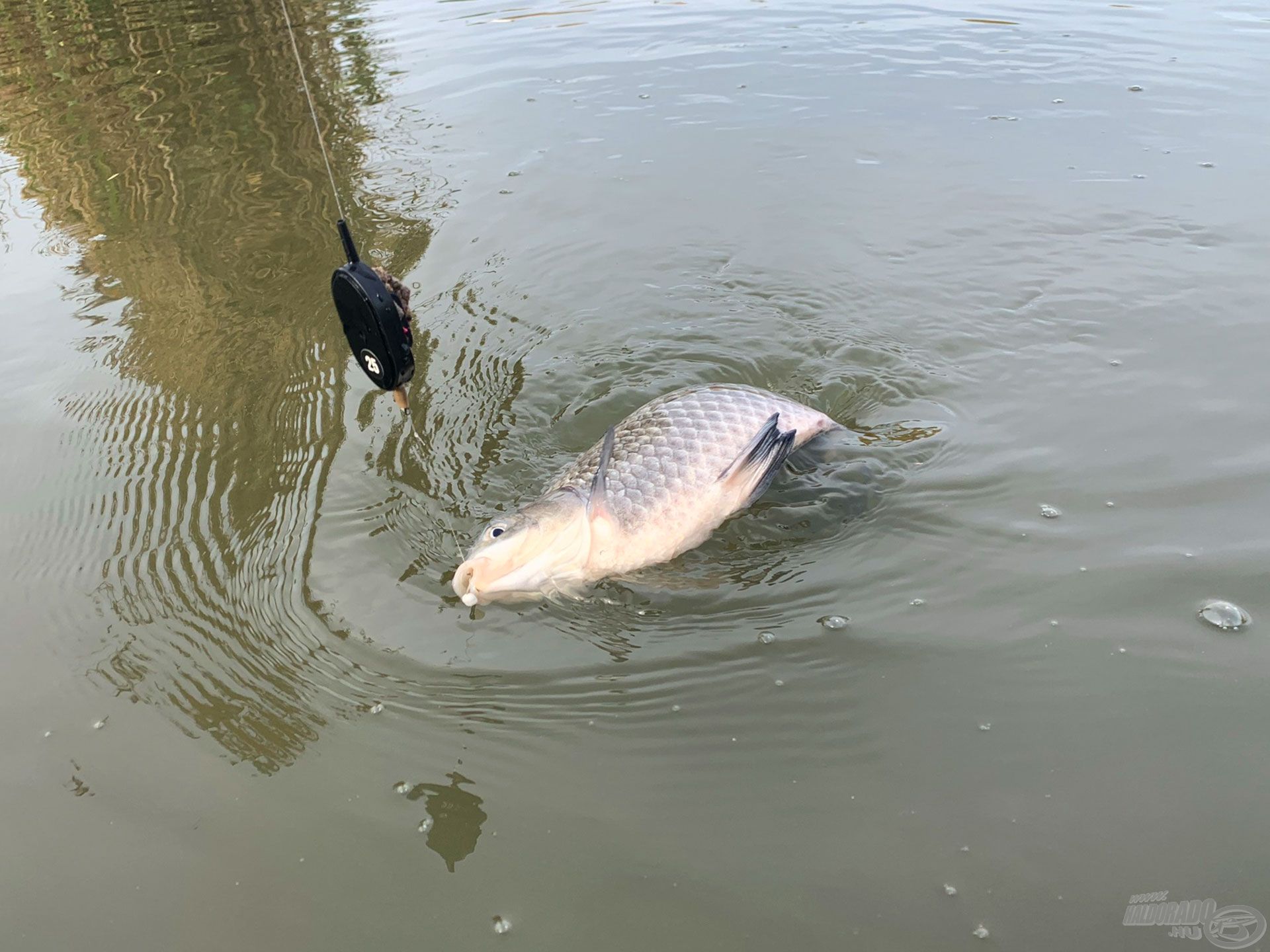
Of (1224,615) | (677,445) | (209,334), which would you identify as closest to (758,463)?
(677,445)

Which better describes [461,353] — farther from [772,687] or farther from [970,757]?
[970,757]

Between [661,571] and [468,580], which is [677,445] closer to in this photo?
[661,571]

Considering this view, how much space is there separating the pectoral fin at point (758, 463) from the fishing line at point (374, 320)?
133 cm

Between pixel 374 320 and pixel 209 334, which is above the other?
pixel 374 320

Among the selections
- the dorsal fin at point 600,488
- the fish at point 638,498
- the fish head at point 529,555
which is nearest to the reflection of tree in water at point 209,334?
the fish head at point 529,555

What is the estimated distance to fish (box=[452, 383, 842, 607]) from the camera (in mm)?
3404

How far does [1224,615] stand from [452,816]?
2697 mm

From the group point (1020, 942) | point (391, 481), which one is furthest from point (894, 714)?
point (391, 481)

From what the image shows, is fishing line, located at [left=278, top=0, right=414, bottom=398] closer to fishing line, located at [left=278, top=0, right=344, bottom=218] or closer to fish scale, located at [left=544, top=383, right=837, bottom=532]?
fishing line, located at [left=278, top=0, right=344, bottom=218]

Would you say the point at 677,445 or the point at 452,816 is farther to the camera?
the point at 677,445

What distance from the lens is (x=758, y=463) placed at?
3.77 meters

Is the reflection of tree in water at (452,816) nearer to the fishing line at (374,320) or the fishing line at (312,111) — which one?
the fishing line at (374,320)

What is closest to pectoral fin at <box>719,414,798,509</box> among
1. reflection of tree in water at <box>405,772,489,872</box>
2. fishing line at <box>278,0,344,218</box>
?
reflection of tree in water at <box>405,772,489,872</box>

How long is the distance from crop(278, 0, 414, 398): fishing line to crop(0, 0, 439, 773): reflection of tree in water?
0.88m
